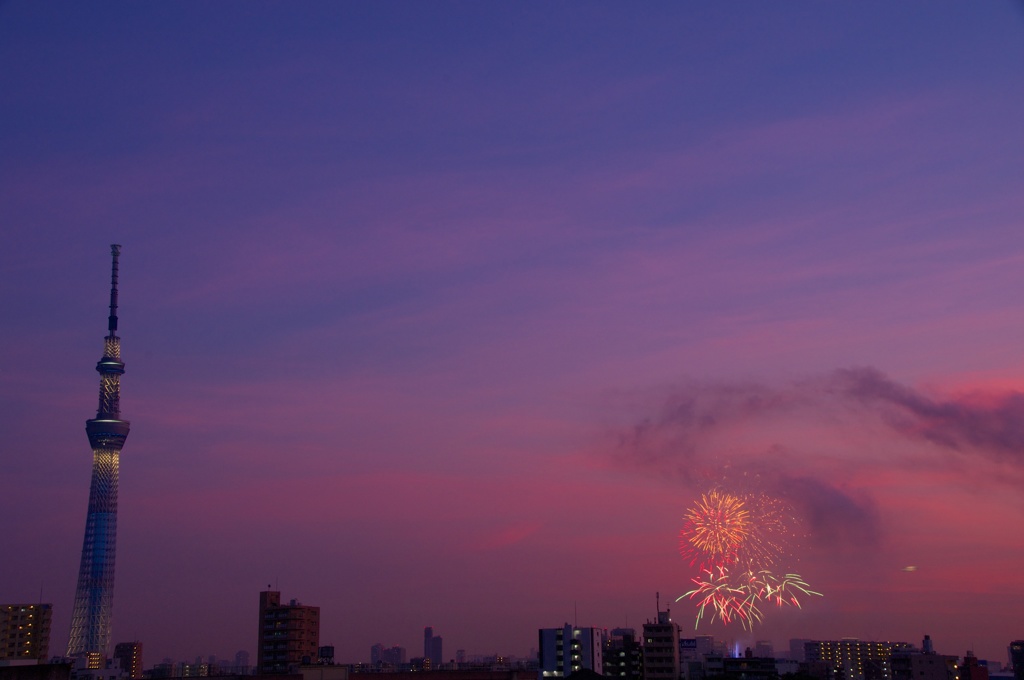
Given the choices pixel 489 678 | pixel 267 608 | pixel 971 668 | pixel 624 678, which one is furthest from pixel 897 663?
pixel 267 608

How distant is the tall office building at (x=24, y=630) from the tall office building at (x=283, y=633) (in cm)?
5797

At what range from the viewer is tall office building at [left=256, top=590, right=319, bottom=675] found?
15461 cm

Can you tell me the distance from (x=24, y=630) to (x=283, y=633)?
68.3 m

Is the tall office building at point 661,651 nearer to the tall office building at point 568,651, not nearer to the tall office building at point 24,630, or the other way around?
the tall office building at point 568,651

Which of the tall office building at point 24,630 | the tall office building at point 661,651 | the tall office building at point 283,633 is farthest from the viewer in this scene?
the tall office building at point 24,630

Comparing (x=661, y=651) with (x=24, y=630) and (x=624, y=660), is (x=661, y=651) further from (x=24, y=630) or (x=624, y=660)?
(x=24, y=630)

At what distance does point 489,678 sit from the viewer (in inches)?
4011

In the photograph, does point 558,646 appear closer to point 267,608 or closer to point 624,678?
point 624,678

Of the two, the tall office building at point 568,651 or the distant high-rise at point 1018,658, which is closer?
the tall office building at point 568,651

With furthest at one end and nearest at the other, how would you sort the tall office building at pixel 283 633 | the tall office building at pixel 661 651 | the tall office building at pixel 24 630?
the tall office building at pixel 24 630, the tall office building at pixel 283 633, the tall office building at pixel 661 651

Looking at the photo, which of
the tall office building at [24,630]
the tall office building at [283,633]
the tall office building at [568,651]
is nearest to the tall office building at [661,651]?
the tall office building at [568,651]

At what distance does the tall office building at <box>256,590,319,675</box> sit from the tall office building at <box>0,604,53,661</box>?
190 ft

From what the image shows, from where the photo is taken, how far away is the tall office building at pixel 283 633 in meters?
155

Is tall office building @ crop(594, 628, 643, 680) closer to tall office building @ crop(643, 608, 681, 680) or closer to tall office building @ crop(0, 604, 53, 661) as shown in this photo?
tall office building @ crop(643, 608, 681, 680)
